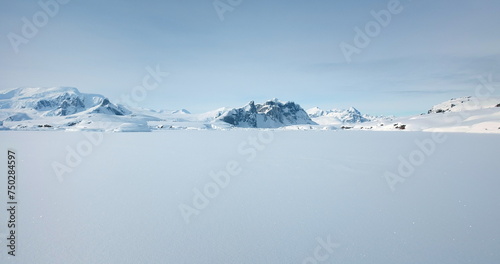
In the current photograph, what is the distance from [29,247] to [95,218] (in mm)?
1440

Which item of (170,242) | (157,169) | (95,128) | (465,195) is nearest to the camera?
(170,242)

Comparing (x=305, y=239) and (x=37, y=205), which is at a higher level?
(x=37, y=205)

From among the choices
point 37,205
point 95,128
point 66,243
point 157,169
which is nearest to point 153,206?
point 66,243

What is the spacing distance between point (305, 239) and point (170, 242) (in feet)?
9.24

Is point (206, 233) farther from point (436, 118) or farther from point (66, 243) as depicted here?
point (436, 118)

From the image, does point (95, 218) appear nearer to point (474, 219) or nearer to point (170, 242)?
point (170, 242)

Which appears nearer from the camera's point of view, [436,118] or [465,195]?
[465,195]

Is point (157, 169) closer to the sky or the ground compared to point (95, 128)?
closer to the ground

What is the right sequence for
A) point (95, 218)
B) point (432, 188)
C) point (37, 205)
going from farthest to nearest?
1. point (432, 188)
2. point (37, 205)
3. point (95, 218)

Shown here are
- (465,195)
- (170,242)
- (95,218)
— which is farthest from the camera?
(465,195)

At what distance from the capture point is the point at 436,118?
3327 inches

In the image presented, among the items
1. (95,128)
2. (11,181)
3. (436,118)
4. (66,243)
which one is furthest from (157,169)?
(436,118)

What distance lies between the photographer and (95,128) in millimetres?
84312

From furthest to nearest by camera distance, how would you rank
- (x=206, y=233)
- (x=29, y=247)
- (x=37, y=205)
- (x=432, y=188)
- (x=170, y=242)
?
(x=432, y=188) → (x=37, y=205) → (x=206, y=233) → (x=170, y=242) → (x=29, y=247)
